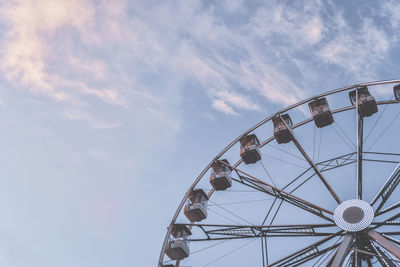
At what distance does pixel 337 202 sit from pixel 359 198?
0.70 metres

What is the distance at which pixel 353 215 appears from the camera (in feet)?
43.7

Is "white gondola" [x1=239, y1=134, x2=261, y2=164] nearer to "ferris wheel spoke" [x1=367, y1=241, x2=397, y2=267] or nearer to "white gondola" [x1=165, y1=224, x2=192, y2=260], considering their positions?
"white gondola" [x1=165, y1=224, x2=192, y2=260]

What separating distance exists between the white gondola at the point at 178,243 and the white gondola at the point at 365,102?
27.5 feet

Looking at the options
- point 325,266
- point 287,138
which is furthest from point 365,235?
point 287,138

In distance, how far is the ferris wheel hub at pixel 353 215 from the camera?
1301 cm

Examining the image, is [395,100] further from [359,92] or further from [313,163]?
[313,163]

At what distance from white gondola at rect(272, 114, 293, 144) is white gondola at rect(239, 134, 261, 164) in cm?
97

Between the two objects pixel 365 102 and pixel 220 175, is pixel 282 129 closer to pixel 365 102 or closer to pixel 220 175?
pixel 220 175

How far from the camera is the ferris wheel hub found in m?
13.0

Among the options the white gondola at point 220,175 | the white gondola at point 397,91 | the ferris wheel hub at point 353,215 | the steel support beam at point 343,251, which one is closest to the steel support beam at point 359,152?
the ferris wheel hub at point 353,215

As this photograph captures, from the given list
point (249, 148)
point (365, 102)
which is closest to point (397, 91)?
point (365, 102)

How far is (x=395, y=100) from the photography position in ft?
56.8

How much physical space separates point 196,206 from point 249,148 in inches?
136

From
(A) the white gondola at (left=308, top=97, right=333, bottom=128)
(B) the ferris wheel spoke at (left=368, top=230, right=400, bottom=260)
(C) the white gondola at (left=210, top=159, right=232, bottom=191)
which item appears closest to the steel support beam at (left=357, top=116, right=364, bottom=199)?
(A) the white gondola at (left=308, top=97, right=333, bottom=128)
